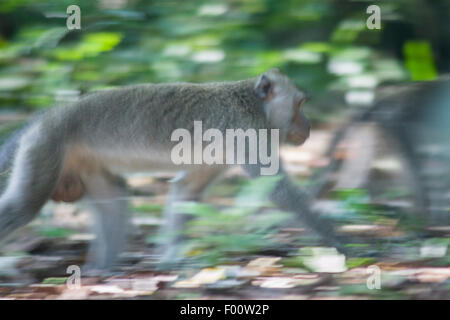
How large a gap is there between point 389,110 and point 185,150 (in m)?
1.61

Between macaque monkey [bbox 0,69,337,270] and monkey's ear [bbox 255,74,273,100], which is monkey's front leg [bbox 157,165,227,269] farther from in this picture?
monkey's ear [bbox 255,74,273,100]

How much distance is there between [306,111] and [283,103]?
590mm

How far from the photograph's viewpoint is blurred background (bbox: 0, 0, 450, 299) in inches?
172

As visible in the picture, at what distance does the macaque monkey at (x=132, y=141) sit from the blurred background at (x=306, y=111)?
0.69 ft

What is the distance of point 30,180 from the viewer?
170 inches

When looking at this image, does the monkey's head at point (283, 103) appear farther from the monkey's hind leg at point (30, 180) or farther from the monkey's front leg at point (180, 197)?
the monkey's hind leg at point (30, 180)

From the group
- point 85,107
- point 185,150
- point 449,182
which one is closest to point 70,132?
point 85,107

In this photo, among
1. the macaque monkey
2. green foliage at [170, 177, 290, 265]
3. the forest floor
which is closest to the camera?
the forest floor

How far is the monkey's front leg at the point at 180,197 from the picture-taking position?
192 inches

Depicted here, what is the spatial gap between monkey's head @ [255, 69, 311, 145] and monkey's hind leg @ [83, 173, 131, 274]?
3.72 feet

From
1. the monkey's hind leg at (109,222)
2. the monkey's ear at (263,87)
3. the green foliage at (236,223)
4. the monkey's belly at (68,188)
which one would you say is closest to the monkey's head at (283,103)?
the monkey's ear at (263,87)

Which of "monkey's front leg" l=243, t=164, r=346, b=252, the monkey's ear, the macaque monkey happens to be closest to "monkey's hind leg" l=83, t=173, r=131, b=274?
the macaque monkey

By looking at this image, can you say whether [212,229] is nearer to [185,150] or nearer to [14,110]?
[185,150]
